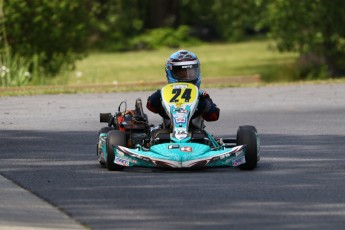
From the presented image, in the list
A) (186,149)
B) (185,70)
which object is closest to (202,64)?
(185,70)

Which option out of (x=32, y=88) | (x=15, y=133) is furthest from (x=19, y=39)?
(x=15, y=133)

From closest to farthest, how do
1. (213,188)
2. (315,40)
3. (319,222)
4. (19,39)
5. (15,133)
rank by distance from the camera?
(319,222)
(213,188)
(15,133)
(19,39)
(315,40)

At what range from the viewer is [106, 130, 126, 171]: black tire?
12.2 m

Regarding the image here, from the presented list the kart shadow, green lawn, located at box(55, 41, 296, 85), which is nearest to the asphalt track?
the kart shadow

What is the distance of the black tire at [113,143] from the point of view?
12.2 metres

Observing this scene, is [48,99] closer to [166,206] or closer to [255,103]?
[255,103]

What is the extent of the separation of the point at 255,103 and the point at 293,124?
3635mm

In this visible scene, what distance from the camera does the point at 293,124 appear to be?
58.4ft

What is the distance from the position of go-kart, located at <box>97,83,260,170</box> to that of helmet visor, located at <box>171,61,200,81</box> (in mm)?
343

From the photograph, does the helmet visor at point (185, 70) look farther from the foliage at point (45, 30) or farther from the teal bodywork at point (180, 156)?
the foliage at point (45, 30)

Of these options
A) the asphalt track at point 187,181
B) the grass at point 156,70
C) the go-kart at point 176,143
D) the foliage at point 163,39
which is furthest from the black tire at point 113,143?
the foliage at point 163,39

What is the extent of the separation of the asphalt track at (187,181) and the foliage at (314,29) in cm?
1187

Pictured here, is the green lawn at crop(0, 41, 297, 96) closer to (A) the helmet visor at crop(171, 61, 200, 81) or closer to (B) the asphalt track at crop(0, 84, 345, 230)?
(B) the asphalt track at crop(0, 84, 345, 230)

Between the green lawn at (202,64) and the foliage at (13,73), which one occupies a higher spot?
the foliage at (13,73)
